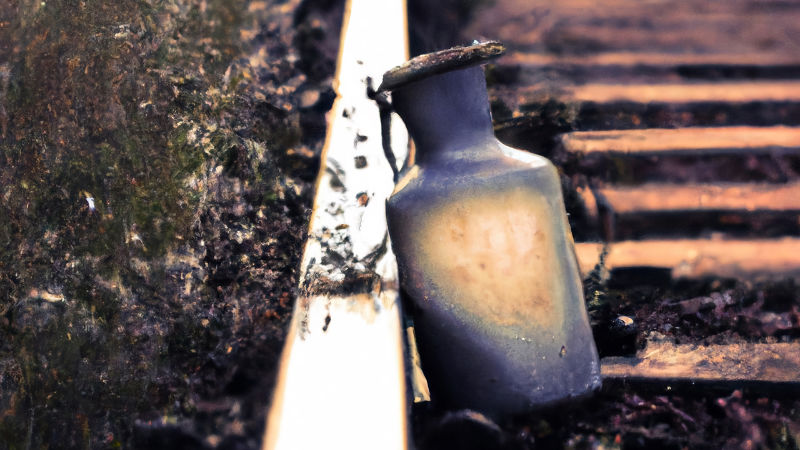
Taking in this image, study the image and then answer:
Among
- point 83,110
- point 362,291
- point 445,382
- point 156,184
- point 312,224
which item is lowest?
point 445,382

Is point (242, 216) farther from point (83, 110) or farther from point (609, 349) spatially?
point (609, 349)

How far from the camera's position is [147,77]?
1382mm

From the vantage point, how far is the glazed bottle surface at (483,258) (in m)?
1.28

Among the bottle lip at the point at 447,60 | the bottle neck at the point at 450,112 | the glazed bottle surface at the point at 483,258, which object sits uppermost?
the bottle lip at the point at 447,60

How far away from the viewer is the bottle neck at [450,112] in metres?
1.31

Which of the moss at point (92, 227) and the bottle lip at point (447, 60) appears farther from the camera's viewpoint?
the moss at point (92, 227)

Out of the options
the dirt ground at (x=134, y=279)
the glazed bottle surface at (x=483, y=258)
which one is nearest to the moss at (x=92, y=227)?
the dirt ground at (x=134, y=279)

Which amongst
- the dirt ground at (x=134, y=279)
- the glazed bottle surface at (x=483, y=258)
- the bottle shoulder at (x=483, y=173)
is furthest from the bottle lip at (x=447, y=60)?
the dirt ground at (x=134, y=279)

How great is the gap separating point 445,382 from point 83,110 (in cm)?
108

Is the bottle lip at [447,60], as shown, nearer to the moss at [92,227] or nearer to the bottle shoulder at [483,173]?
the bottle shoulder at [483,173]

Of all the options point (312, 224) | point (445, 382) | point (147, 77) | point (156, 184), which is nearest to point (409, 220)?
point (445, 382)

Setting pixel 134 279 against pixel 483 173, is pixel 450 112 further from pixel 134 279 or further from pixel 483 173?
pixel 134 279

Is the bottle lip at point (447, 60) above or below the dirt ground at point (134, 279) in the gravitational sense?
above

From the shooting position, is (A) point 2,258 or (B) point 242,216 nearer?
(A) point 2,258
